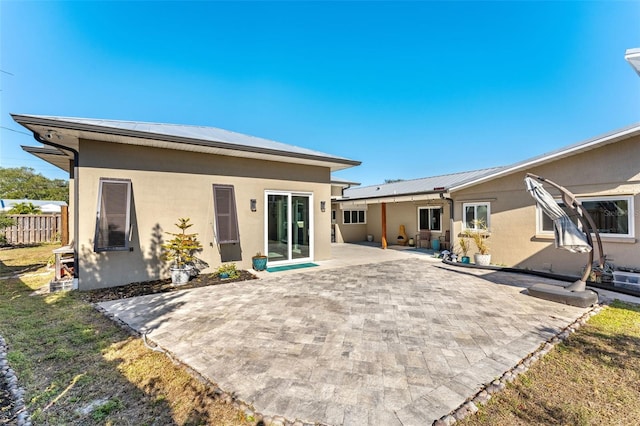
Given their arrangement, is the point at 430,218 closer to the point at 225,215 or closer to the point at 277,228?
the point at 277,228

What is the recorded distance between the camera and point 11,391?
9.20 ft

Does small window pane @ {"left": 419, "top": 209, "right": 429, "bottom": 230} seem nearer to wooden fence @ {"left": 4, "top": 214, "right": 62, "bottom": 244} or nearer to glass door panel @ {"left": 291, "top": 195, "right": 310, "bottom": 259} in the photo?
glass door panel @ {"left": 291, "top": 195, "right": 310, "bottom": 259}

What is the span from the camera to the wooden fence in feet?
50.0

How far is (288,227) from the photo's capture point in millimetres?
9734

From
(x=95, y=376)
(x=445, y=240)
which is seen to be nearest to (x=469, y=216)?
(x=445, y=240)

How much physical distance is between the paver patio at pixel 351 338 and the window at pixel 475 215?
3.56 meters

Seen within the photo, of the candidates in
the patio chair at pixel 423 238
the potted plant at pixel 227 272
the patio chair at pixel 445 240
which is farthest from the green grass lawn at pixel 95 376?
the patio chair at pixel 423 238

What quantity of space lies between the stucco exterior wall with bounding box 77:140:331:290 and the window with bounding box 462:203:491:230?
7529mm

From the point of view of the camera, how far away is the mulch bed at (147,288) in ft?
20.0

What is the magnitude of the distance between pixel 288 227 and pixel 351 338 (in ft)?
20.2

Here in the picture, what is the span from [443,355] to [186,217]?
7.26 metres

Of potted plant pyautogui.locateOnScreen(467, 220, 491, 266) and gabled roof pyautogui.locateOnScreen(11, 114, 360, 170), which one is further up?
gabled roof pyautogui.locateOnScreen(11, 114, 360, 170)

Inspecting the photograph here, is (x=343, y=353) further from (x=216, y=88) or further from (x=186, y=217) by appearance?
(x=216, y=88)

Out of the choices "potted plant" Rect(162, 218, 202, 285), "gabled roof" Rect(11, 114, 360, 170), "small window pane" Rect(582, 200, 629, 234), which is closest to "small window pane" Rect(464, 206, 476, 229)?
"small window pane" Rect(582, 200, 629, 234)
